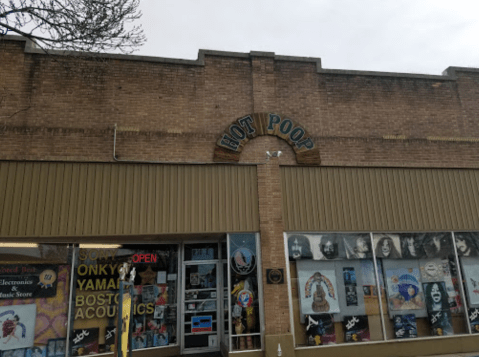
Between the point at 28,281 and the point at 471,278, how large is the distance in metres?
12.2

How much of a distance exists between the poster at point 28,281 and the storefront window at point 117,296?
0.63 metres

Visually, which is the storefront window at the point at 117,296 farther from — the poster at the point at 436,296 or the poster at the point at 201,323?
the poster at the point at 436,296

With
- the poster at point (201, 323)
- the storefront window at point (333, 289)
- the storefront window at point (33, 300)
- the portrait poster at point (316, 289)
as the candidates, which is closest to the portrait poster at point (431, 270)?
the storefront window at point (333, 289)

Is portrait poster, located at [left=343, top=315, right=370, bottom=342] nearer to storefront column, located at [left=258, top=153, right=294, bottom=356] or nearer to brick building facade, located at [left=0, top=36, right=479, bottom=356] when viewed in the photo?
brick building facade, located at [left=0, top=36, right=479, bottom=356]

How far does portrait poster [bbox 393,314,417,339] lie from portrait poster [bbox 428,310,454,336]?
54 cm

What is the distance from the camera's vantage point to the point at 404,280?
33.7 ft

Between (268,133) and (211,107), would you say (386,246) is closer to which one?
(268,133)

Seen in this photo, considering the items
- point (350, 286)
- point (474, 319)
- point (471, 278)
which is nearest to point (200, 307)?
point (350, 286)

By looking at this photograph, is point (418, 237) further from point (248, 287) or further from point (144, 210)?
point (144, 210)

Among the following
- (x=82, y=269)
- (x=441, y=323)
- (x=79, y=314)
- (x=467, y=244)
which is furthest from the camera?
(x=467, y=244)

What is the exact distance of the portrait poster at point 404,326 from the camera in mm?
9875

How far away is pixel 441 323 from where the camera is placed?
10125 mm

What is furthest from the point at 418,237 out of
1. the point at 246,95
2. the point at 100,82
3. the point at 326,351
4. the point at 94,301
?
the point at 100,82

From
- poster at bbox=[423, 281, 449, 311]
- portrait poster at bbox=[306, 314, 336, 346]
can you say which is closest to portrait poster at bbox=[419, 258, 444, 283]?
poster at bbox=[423, 281, 449, 311]
